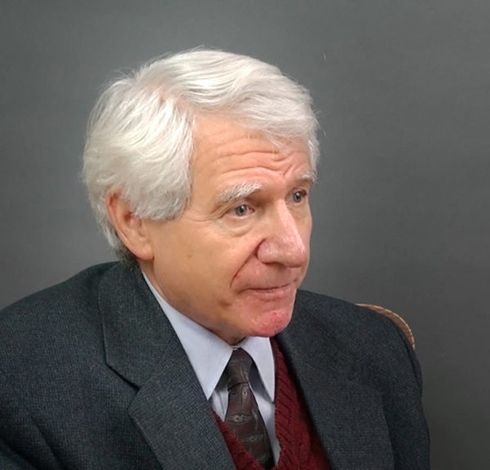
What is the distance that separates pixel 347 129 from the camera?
2.11m

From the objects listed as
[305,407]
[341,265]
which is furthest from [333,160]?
[305,407]

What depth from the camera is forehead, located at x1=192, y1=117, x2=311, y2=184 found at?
139cm

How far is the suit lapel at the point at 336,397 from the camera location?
1.62m

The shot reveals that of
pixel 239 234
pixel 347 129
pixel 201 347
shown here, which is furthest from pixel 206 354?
pixel 347 129

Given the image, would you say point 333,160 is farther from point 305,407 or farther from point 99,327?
point 99,327

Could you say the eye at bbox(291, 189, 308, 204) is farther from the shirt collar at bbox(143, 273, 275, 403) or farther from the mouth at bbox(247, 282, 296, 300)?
the shirt collar at bbox(143, 273, 275, 403)

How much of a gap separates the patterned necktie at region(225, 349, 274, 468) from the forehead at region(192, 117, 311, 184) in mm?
363

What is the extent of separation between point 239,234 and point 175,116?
21cm

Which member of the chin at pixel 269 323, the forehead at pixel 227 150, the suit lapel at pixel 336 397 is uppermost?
the forehead at pixel 227 150

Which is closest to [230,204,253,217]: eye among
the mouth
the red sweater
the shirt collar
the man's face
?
the man's face

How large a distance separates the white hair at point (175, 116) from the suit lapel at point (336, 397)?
0.41m

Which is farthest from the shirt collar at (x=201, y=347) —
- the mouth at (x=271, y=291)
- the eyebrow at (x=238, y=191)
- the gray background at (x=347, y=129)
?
the gray background at (x=347, y=129)

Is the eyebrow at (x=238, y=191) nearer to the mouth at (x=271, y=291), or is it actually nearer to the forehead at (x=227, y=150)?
the forehead at (x=227, y=150)

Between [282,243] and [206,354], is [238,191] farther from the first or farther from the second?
[206,354]
